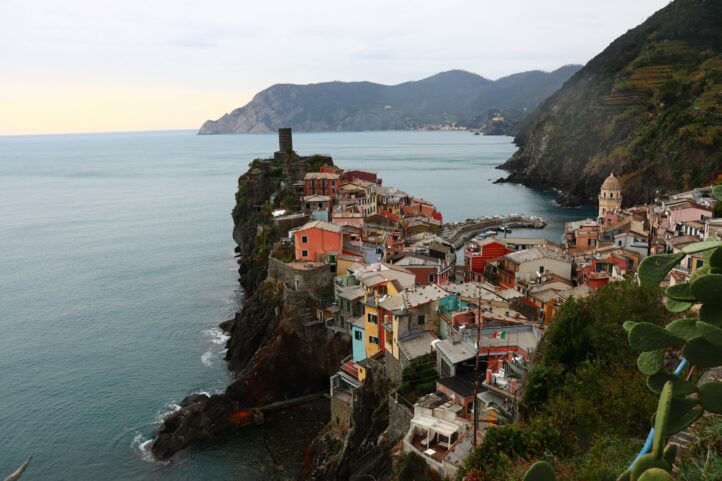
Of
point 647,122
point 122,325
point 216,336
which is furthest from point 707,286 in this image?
point 647,122

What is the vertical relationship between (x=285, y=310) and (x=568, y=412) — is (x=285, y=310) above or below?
below

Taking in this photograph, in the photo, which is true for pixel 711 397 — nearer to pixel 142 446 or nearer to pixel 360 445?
pixel 360 445

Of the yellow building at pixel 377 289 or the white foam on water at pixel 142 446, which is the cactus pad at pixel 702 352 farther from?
the white foam on water at pixel 142 446

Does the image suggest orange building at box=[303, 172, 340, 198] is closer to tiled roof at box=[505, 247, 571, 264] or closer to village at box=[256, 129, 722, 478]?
village at box=[256, 129, 722, 478]

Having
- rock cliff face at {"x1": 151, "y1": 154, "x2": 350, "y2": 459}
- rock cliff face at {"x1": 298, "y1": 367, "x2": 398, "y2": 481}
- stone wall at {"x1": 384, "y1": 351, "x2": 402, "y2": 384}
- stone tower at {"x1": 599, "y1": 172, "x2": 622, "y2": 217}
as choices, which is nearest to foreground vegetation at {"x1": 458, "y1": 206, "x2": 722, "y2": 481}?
rock cliff face at {"x1": 298, "y1": 367, "x2": 398, "y2": 481}

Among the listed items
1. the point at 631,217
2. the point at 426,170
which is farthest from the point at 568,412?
the point at 426,170

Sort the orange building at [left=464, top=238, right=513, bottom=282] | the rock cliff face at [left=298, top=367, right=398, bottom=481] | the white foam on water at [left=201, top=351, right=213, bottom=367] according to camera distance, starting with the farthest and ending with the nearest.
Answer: the orange building at [left=464, top=238, right=513, bottom=282] → the white foam on water at [left=201, top=351, right=213, bottom=367] → the rock cliff face at [left=298, top=367, right=398, bottom=481]

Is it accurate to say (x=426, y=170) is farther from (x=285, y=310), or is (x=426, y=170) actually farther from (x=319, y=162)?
(x=285, y=310)
